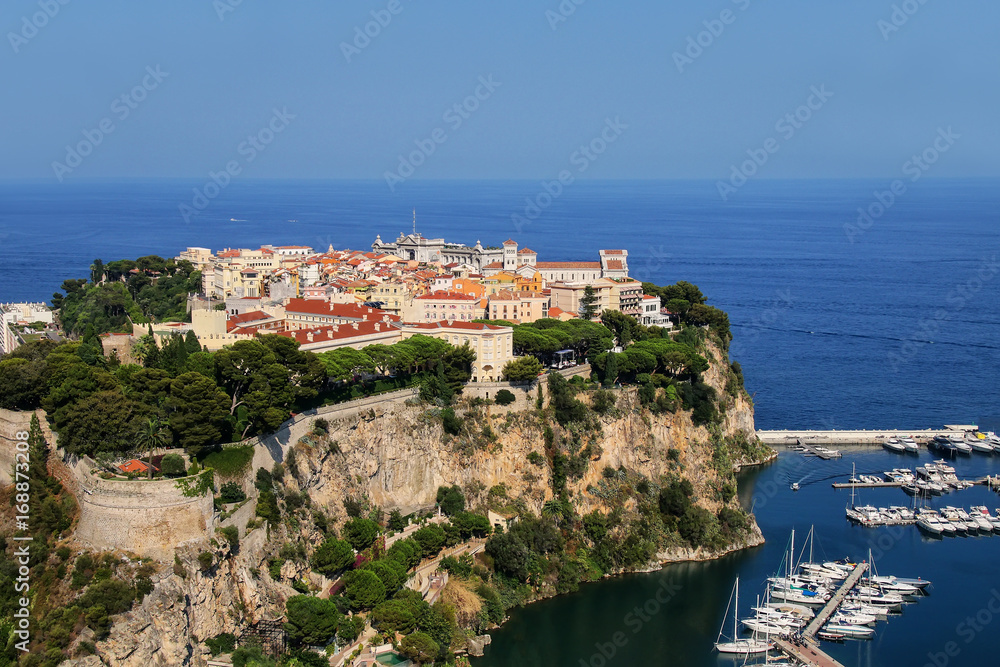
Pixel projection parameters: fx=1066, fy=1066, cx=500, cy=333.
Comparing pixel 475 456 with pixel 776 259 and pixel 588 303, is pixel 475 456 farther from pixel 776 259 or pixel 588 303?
pixel 776 259

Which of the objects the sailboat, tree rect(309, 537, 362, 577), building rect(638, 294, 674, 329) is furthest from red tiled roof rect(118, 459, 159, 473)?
→ building rect(638, 294, 674, 329)

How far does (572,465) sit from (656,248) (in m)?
77.3

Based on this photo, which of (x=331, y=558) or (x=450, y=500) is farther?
(x=450, y=500)

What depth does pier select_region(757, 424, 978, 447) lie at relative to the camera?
1839 inches

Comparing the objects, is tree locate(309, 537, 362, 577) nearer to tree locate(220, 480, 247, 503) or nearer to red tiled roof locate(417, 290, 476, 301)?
tree locate(220, 480, 247, 503)

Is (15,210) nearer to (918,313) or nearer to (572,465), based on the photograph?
(918,313)

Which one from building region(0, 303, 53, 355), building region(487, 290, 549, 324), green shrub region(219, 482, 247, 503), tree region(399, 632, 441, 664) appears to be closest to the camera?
tree region(399, 632, 441, 664)

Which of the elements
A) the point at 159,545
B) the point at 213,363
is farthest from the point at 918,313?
the point at 159,545

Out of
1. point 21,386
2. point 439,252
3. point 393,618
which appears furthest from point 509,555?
point 439,252

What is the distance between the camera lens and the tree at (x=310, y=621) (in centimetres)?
2481

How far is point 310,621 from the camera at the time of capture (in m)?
24.9

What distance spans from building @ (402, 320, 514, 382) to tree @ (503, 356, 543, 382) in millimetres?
1384

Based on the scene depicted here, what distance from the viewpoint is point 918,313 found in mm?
75938

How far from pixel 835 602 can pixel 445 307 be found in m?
19.7
